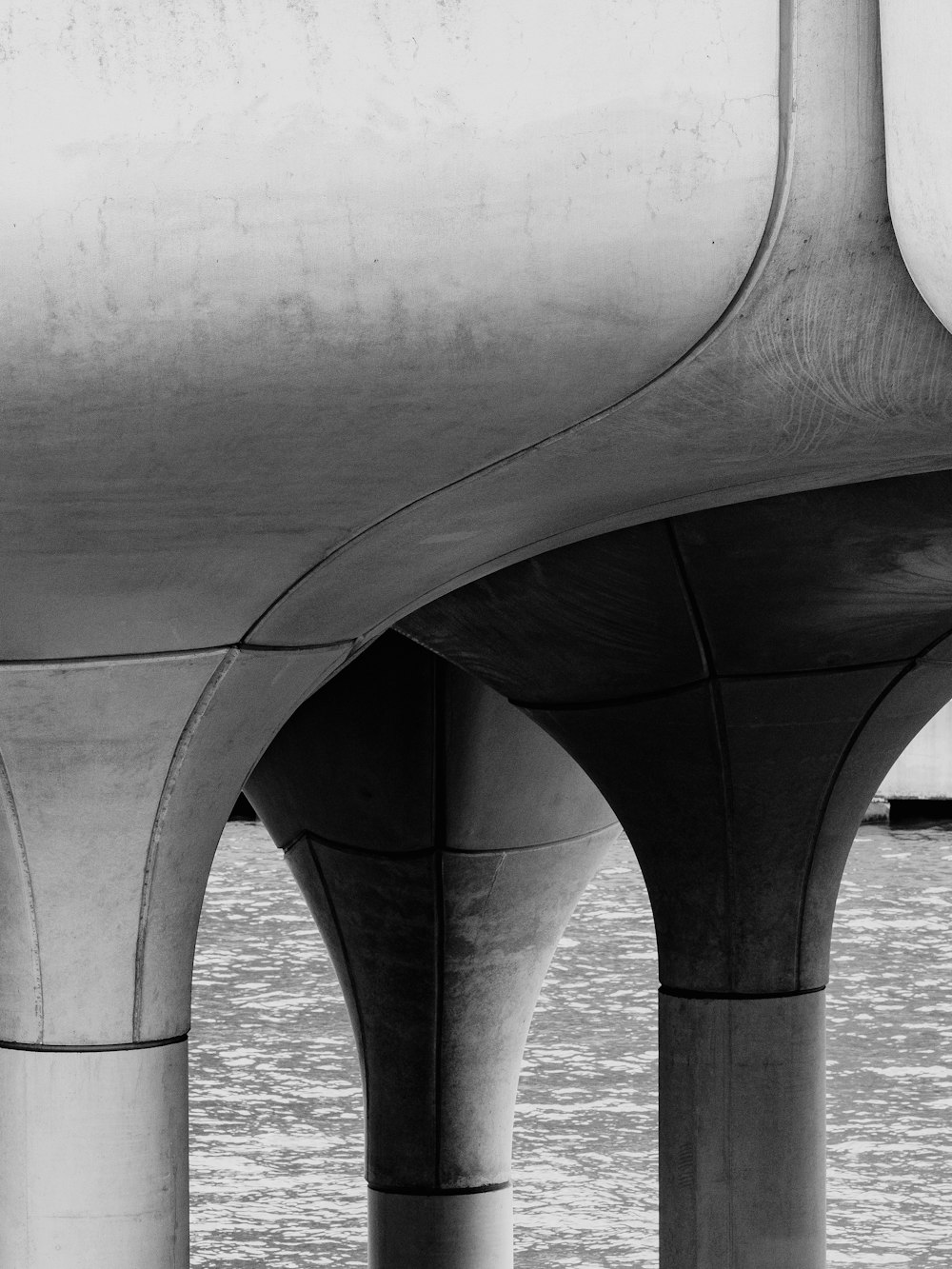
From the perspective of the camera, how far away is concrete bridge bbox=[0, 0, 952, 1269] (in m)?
3.43

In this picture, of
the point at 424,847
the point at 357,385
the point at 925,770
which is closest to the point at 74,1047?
the point at 357,385

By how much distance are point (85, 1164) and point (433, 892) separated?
12.8 feet

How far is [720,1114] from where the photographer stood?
23.6 feet

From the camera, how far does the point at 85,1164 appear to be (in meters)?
4.50

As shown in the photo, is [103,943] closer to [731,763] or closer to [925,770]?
[731,763]

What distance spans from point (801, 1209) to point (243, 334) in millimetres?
4745

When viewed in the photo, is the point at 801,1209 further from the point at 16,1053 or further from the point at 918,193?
the point at 918,193

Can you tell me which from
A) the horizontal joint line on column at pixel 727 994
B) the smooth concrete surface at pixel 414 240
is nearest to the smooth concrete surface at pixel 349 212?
the smooth concrete surface at pixel 414 240

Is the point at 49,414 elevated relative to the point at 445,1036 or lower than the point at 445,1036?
elevated

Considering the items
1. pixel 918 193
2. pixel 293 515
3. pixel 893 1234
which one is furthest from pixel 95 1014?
pixel 893 1234

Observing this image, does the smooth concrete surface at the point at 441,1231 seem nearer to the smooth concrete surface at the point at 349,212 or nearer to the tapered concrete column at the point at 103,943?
the tapered concrete column at the point at 103,943

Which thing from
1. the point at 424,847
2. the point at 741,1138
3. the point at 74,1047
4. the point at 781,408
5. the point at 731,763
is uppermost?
the point at 781,408

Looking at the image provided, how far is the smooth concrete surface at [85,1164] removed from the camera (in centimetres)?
449

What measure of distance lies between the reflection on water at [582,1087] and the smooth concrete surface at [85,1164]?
8.44 meters
